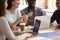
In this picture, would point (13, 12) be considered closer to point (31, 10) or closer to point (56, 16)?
point (31, 10)

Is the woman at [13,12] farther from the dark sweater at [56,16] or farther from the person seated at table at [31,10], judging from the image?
the dark sweater at [56,16]

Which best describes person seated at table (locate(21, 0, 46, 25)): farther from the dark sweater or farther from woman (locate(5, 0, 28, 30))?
the dark sweater

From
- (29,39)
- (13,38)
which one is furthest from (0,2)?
(29,39)

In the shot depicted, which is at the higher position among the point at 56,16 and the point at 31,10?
the point at 31,10

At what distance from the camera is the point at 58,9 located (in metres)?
2.45

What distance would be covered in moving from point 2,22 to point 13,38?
185 millimetres

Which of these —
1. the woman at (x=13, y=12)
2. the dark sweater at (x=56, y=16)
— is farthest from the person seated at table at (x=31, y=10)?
the dark sweater at (x=56, y=16)

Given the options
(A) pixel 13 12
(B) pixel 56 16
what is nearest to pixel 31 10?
(A) pixel 13 12

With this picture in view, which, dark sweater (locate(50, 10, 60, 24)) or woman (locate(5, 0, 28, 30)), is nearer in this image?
woman (locate(5, 0, 28, 30))

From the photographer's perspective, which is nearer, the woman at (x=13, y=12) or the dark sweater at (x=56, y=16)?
the woman at (x=13, y=12)

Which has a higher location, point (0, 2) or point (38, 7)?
point (0, 2)

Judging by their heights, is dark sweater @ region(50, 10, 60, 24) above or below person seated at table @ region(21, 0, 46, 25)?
below

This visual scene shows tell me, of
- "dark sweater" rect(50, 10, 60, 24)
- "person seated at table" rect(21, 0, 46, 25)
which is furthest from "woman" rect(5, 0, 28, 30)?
"dark sweater" rect(50, 10, 60, 24)

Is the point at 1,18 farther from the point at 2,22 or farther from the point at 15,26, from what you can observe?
the point at 15,26
